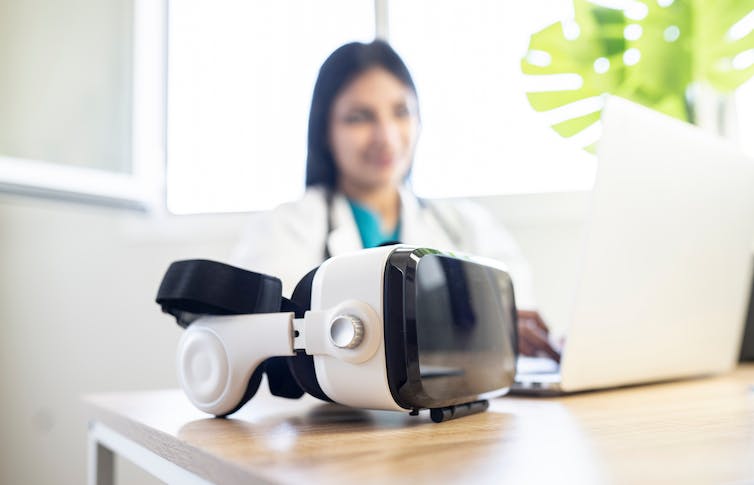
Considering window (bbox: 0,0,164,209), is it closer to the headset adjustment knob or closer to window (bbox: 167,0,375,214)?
window (bbox: 167,0,375,214)

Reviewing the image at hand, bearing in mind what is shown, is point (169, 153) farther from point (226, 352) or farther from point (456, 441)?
point (456, 441)

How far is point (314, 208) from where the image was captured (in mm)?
1514

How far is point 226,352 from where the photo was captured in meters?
0.44

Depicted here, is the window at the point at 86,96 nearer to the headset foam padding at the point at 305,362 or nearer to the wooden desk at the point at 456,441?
the wooden desk at the point at 456,441

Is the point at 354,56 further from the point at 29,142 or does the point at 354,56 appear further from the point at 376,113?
the point at 29,142

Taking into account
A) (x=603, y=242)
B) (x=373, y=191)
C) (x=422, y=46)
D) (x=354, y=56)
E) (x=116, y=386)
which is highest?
(x=422, y=46)

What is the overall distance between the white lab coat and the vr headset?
879mm

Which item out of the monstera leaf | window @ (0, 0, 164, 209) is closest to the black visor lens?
the monstera leaf

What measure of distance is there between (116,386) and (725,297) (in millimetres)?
1421

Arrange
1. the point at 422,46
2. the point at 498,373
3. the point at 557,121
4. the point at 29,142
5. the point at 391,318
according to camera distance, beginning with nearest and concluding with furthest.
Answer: the point at 391,318 → the point at 498,373 → the point at 557,121 → the point at 29,142 → the point at 422,46

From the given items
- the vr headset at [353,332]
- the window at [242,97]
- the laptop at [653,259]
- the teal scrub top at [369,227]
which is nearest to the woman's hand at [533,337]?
the laptop at [653,259]

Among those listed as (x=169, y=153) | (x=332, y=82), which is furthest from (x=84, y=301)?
(x=332, y=82)

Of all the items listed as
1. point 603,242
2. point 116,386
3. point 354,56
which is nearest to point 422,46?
point 354,56

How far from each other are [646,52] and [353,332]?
0.95 metres
